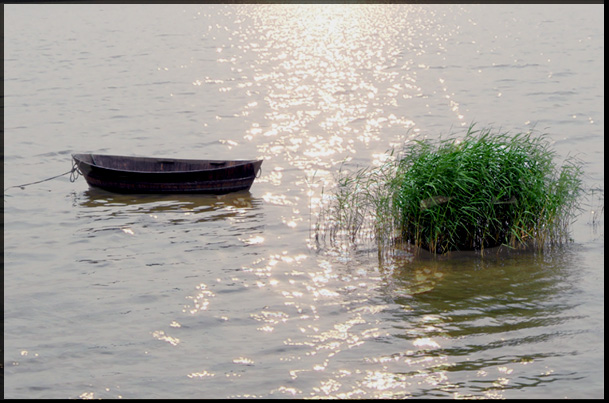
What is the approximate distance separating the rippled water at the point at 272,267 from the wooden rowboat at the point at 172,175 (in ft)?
1.09

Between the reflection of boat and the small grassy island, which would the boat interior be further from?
the small grassy island

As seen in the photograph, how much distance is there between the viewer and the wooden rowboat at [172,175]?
19.6m

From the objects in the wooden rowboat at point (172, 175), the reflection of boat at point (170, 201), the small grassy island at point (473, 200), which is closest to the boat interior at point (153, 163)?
the wooden rowboat at point (172, 175)

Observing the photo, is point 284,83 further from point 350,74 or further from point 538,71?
point 538,71

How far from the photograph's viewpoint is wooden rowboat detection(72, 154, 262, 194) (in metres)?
19.6

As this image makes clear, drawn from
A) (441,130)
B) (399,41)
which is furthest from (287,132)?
(399,41)

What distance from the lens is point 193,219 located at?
18141 mm

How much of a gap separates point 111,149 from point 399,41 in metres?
32.0

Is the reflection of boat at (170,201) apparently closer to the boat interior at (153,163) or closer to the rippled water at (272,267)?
the rippled water at (272,267)

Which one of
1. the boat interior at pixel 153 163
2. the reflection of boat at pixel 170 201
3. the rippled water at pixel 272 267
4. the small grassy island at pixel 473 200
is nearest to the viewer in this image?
the rippled water at pixel 272 267

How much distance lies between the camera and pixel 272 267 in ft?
48.6

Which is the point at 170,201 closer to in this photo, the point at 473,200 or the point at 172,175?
the point at 172,175

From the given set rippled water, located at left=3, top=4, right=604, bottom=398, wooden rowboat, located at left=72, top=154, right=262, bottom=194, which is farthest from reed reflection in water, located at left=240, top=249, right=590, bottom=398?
wooden rowboat, located at left=72, top=154, right=262, bottom=194

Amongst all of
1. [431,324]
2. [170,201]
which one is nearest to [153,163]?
[170,201]
